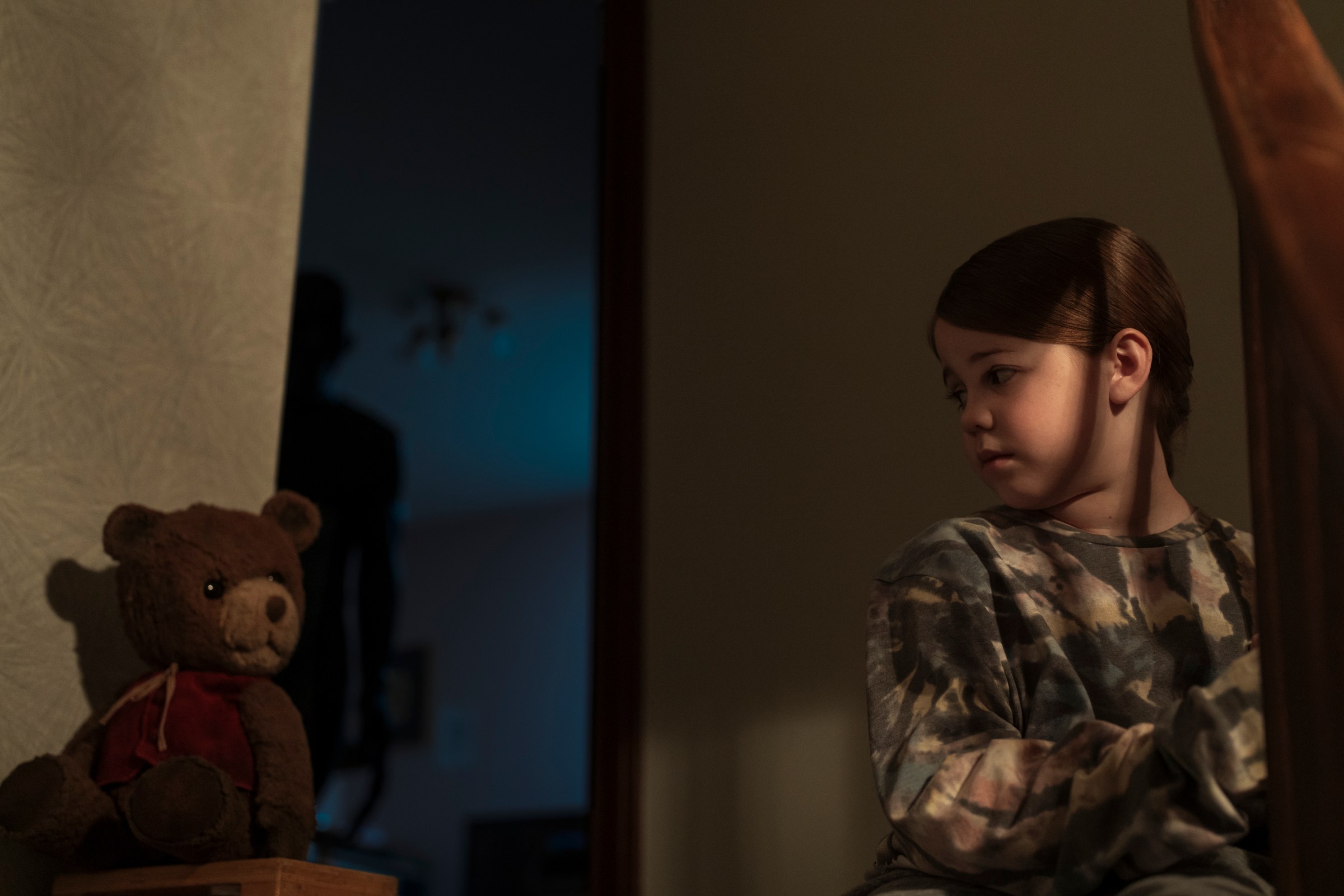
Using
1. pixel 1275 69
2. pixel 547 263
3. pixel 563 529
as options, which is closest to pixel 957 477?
pixel 1275 69

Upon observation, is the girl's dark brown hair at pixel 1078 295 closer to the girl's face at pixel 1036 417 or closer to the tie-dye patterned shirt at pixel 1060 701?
the girl's face at pixel 1036 417

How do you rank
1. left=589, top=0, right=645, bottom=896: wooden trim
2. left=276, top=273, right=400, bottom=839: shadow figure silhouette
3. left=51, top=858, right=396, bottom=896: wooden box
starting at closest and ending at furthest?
left=51, top=858, right=396, bottom=896: wooden box → left=589, top=0, right=645, bottom=896: wooden trim → left=276, top=273, right=400, bottom=839: shadow figure silhouette

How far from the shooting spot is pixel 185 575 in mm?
1145

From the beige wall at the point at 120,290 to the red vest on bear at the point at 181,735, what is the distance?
0.47 feet

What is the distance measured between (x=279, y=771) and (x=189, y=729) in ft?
0.28

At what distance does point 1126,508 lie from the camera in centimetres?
A: 90

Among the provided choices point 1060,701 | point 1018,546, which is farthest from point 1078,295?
point 1060,701

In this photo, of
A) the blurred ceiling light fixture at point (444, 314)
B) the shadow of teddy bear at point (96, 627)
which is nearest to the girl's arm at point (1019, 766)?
the shadow of teddy bear at point (96, 627)

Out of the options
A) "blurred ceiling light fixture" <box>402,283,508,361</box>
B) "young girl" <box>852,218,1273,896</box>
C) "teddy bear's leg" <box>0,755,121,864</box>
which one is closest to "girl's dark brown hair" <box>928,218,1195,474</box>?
"young girl" <box>852,218,1273,896</box>

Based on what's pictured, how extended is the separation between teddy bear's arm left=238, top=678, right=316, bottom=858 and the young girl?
0.54 meters

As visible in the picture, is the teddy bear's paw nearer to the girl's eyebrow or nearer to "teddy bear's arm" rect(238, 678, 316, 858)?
"teddy bear's arm" rect(238, 678, 316, 858)

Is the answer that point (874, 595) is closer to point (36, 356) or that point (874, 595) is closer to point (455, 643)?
point (36, 356)

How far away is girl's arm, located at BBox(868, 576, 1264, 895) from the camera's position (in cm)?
61

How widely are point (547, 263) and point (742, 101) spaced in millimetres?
2183
